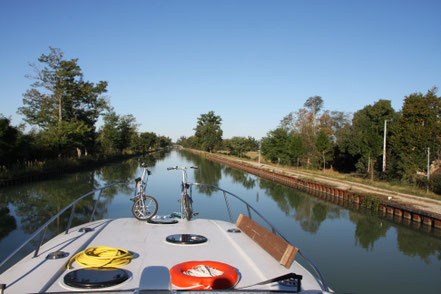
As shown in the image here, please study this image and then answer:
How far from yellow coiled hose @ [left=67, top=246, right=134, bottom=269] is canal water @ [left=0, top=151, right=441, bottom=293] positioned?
15.3 ft

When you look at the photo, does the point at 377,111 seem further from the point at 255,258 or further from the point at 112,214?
the point at 255,258

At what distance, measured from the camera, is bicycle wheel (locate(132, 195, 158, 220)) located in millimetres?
5438

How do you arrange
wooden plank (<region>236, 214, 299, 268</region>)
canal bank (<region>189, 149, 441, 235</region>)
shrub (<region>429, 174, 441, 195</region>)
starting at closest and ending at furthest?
wooden plank (<region>236, 214, 299, 268</region>)
canal bank (<region>189, 149, 441, 235</region>)
shrub (<region>429, 174, 441, 195</region>)

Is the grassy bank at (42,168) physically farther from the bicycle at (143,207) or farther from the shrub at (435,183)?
the shrub at (435,183)

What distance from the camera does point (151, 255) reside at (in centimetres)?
355

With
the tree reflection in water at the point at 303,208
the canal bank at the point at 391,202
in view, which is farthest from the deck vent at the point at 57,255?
the canal bank at the point at 391,202

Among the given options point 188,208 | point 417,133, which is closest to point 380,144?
point 417,133

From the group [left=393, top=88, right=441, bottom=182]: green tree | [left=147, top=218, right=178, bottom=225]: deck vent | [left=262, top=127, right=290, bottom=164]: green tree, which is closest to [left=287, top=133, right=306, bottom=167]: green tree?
[left=262, top=127, right=290, bottom=164]: green tree

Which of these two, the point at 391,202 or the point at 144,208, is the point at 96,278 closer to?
the point at 144,208

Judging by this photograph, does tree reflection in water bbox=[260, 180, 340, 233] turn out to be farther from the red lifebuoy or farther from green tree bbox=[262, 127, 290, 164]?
green tree bbox=[262, 127, 290, 164]

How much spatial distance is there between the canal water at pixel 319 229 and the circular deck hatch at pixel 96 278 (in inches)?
194

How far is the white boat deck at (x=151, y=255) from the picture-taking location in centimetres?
271

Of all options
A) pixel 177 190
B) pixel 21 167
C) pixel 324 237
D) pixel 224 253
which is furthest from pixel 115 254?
pixel 21 167

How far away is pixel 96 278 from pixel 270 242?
1984 millimetres
